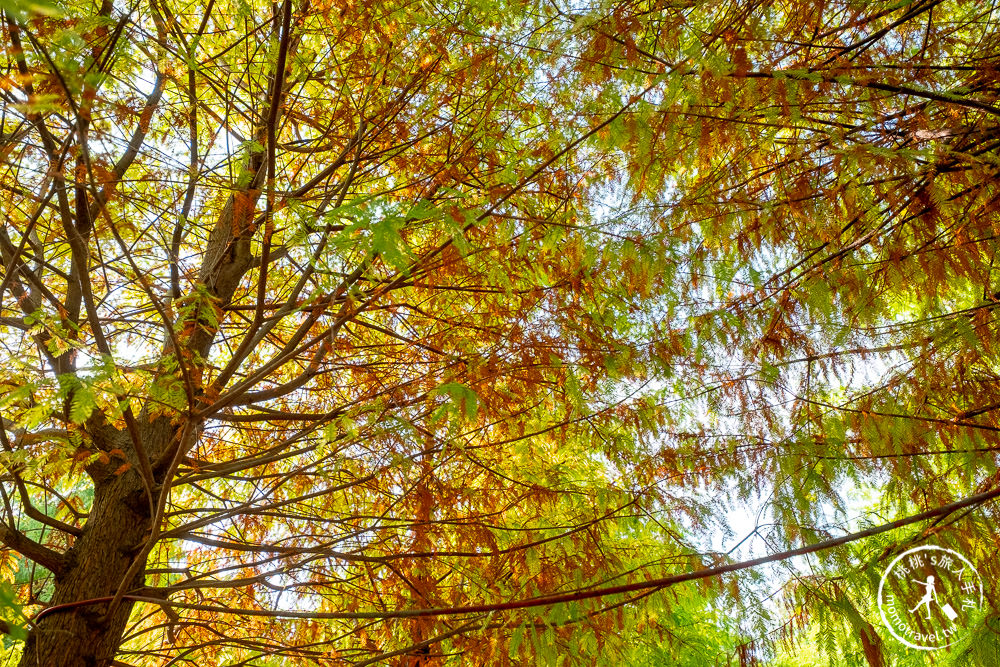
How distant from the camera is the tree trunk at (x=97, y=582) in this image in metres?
3.06

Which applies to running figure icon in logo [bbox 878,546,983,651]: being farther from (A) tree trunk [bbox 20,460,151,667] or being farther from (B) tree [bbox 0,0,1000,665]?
(A) tree trunk [bbox 20,460,151,667]

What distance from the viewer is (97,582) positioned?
130 inches

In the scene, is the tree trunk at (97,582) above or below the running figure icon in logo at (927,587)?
above

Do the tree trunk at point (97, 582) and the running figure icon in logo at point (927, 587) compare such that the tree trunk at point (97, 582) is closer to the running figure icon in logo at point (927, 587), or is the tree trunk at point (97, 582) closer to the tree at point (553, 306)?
the tree at point (553, 306)

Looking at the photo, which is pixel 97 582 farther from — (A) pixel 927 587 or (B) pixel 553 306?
(A) pixel 927 587

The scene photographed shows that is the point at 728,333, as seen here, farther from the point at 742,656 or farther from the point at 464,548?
the point at 464,548

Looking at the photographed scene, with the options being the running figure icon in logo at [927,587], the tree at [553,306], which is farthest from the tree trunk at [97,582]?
the running figure icon in logo at [927,587]

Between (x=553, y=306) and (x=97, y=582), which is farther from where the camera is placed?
(x=553, y=306)

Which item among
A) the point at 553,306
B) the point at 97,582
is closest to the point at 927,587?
the point at 553,306

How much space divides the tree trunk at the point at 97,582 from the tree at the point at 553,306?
0.02 metres

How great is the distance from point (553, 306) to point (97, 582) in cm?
275

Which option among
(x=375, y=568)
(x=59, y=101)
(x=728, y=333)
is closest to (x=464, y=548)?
(x=375, y=568)

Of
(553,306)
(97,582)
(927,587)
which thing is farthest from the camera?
(553,306)

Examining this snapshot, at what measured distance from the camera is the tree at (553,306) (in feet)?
9.52
